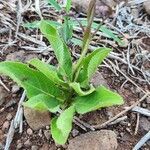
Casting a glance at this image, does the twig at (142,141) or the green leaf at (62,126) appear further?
the twig at (142,141)

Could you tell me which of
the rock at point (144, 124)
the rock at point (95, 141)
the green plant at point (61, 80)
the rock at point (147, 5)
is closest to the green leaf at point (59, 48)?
the green plant at point (61, 80)

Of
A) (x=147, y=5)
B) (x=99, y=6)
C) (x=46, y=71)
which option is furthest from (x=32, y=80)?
(x=147, y=5)

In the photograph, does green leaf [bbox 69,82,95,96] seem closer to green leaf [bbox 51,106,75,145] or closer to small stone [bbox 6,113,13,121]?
green leaf [bbox 51,106,75,145]

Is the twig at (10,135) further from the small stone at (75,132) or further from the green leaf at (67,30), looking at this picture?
the green leaf at (67,30)

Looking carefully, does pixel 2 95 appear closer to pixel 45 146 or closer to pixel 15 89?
pixel 15 89

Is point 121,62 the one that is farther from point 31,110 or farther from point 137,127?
point 31,110

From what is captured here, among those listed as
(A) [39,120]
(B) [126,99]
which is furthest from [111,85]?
(A) [39,120]

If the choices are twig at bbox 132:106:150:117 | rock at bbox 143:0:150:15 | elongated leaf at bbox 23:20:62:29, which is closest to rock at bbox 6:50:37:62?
Answer: elongated leaf at bbox 23:20:62:29

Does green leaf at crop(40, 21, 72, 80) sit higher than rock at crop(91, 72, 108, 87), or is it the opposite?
green leaf at crop(40, 21, 72, 80)
